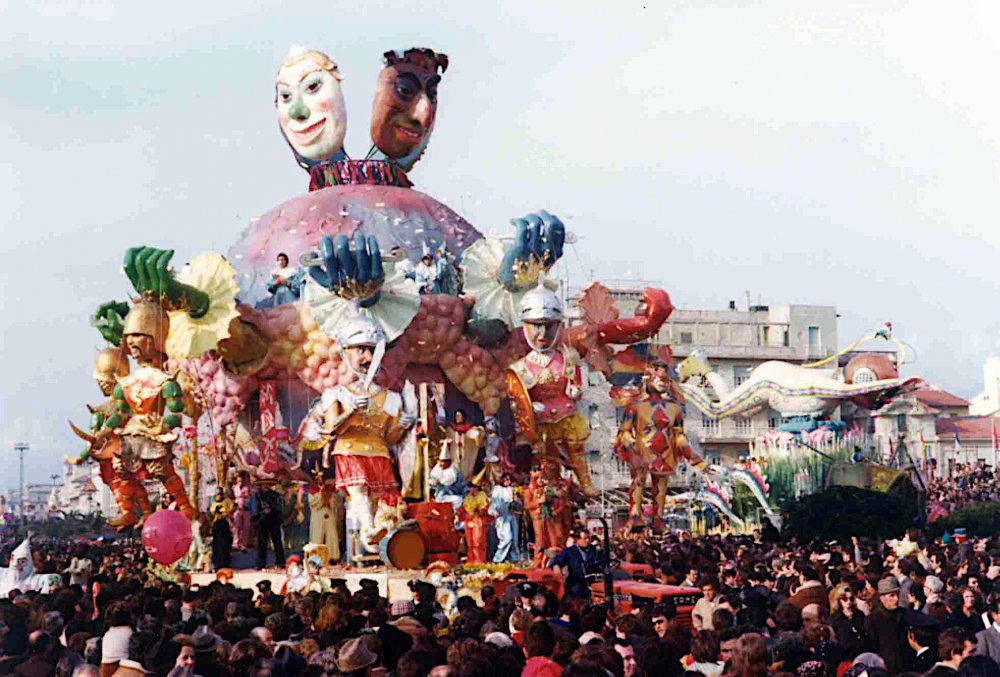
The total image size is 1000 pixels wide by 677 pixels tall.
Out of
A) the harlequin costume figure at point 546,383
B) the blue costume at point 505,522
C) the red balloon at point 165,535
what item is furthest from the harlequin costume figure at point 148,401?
the harlequin costume figure at point 546,383

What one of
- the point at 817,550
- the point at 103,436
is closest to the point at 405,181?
the point at 103,436

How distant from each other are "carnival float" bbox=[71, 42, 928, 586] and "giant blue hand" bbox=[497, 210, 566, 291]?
35 millimetres

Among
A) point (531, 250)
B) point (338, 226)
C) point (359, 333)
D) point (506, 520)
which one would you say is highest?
point (338, 226)

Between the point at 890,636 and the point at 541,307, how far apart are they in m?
13.9

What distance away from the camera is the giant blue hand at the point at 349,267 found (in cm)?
2316

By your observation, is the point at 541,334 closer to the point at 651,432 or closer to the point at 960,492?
the point at 651,432

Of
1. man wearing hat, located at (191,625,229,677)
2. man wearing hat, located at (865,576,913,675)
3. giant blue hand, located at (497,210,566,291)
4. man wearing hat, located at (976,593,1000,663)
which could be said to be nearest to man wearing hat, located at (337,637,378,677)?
man wearing hat, located at (191,625,229,677)

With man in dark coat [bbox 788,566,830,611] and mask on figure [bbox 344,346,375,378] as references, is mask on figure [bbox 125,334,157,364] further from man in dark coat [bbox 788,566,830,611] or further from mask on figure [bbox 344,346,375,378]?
man in dark coat [bbox 788,566,830,611]

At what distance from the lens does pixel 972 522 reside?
3394 cm

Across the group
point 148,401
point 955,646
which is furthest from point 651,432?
point 955,646

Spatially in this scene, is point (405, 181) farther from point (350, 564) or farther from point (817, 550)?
point (817, 550)

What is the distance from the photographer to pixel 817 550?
24141mm

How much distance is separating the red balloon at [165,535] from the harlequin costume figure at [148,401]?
2.97m

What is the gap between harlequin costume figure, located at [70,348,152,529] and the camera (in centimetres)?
2378
